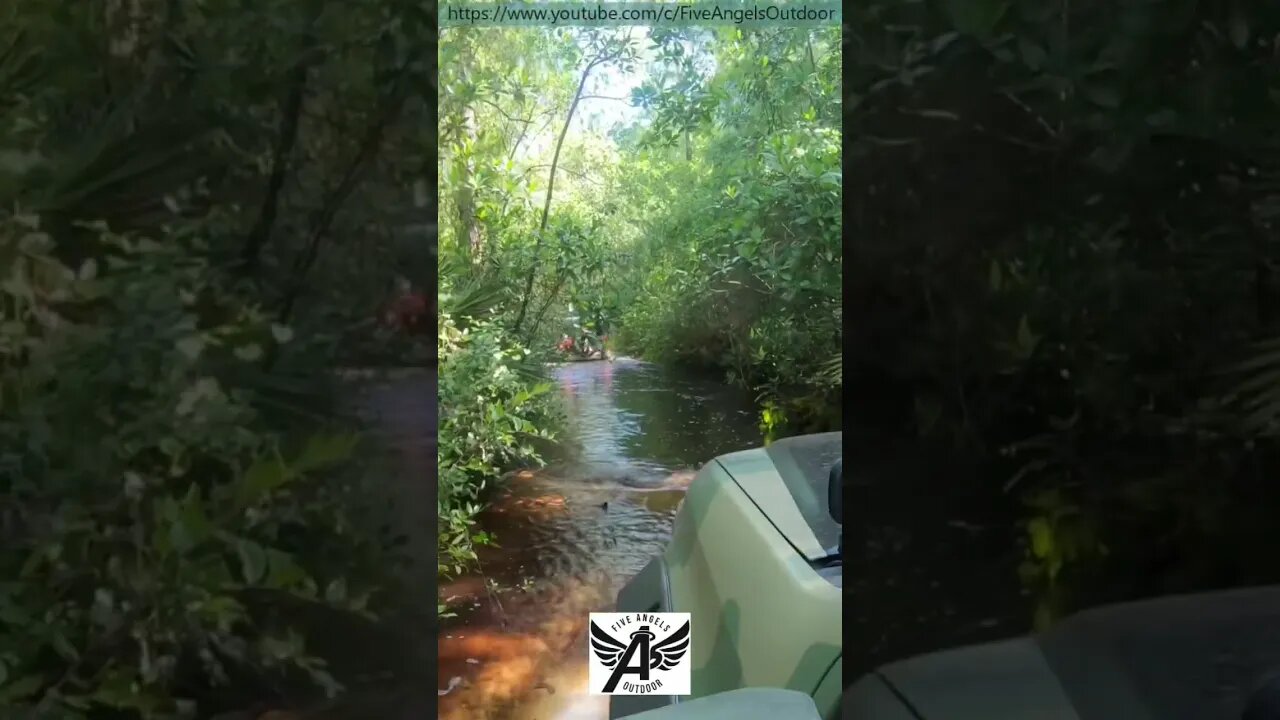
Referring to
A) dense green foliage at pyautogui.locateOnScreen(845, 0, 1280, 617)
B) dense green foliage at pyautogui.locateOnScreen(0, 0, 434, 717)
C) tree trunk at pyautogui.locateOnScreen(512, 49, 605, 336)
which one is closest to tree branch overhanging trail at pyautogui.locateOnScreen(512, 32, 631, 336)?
tree trunk at pyautogui.locateOnScreen(512, 49, 605, 336)

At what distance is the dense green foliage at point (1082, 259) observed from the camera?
86 cm

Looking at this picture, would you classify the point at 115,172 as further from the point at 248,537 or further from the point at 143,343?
the point at 248,537

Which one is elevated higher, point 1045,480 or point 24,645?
point 1045,480

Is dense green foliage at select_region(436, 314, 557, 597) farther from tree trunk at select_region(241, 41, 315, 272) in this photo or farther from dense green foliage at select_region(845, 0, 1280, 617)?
dense green foliage at select_region(845, 0, 1280, 617)

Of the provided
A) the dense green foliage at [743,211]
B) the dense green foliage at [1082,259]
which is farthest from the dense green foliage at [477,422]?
the dense green foliage at [1082,259]

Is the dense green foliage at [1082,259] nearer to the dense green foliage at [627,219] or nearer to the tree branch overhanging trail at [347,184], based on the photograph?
the dense green foliage at [627,219]

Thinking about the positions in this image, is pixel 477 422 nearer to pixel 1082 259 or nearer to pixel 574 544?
pixel 574 544

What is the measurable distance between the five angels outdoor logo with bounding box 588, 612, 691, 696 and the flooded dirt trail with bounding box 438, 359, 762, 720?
1 cm

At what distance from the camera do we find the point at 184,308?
862mm

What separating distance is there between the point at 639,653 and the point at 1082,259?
589mm

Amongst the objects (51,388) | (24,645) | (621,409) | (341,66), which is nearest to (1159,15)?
(621,409)

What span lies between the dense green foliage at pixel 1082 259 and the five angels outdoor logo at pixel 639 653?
0.30 meters

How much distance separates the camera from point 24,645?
875 mm

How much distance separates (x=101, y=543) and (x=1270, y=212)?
1198mm
